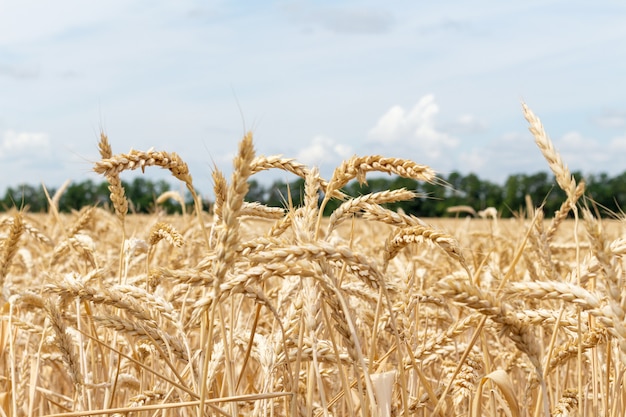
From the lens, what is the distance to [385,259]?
5.54 ft

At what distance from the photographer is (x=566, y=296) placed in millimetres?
1125

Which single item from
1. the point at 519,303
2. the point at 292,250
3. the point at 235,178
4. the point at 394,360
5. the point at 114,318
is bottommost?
the point at 394,360

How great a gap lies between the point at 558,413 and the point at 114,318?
1153 millimetres

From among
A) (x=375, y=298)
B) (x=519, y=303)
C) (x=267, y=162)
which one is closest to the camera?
(x=267, y=162)

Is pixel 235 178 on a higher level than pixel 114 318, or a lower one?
higher

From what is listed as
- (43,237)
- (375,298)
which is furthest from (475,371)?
(43,237)

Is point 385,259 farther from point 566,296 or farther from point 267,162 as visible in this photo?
point 566,296

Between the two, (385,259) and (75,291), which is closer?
(75,291)

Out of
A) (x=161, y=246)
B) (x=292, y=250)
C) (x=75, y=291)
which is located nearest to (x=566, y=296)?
(x=292, y=250)

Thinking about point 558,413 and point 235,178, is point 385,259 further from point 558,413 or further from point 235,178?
point 235,178

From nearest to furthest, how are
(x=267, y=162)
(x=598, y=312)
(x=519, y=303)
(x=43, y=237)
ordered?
(x=598, y=312)
(x=267, y=162)
(x=519, y=303)
(x=43, y=237)

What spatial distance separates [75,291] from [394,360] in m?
1.24

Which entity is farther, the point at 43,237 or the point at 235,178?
the point at 43,237

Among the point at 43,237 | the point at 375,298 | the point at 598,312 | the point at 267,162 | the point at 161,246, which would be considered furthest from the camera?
the point at 161,246
